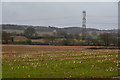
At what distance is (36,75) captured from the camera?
15758mm

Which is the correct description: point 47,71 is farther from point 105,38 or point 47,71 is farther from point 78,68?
point 105,38

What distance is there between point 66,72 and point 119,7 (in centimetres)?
861

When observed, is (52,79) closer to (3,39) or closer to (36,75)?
(36,75)

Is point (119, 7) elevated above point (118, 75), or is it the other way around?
point (119, 7)

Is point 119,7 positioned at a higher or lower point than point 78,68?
higher

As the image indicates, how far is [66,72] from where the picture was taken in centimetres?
1692

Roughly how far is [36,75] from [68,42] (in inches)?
3059

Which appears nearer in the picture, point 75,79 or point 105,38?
point 75,79

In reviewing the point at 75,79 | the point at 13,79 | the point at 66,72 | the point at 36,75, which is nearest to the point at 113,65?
the point at 66,72

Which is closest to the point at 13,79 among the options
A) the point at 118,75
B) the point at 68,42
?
the point at 118,75

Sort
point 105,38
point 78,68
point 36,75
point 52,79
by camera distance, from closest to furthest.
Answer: point 52,79 < point 36,75 < point 78,68 < point 105,38

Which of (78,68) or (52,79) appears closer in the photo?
(52,79)

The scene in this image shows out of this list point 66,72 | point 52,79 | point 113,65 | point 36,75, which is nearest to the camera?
point 52,79

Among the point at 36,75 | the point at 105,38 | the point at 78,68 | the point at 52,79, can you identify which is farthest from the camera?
the point at 105,38
